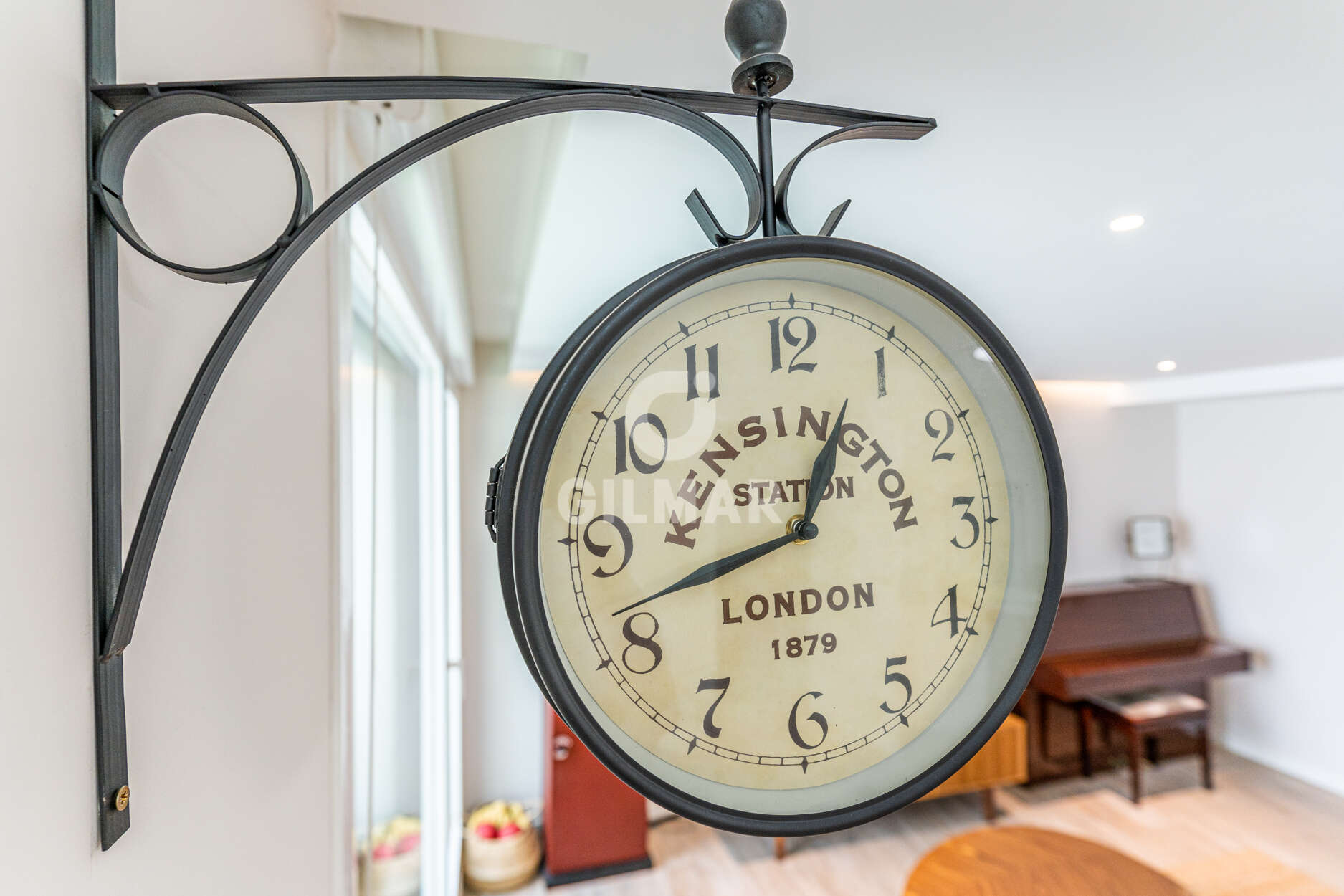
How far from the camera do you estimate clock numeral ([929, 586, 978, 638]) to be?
0.47 m

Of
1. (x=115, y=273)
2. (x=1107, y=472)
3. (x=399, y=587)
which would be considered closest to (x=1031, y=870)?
(x=399, y=587)

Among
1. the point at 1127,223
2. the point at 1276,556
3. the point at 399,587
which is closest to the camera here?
the point at 1127,223

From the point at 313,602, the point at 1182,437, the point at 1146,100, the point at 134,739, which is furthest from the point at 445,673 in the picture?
the point at 1182,437

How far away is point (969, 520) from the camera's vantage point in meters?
0.48

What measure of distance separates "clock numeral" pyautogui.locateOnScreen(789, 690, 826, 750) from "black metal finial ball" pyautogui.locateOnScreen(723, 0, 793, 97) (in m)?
0.41

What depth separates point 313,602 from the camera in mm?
595

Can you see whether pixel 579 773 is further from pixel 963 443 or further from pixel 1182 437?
pixel 1182 437

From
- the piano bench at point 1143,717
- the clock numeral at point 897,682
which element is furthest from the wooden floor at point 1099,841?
the clock numeral at point 897,682

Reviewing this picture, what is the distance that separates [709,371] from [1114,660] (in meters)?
4.95

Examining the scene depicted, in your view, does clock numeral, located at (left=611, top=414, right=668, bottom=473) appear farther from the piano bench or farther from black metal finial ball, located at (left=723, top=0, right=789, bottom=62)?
the piano bench

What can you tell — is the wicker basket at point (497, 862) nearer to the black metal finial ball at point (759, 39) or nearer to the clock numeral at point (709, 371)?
the clock numeral at point (709, 371)

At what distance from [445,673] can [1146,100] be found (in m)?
2.72

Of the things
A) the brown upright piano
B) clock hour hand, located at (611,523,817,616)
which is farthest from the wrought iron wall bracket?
the brown upright piano

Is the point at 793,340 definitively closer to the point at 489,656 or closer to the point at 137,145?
the point at 137,145
